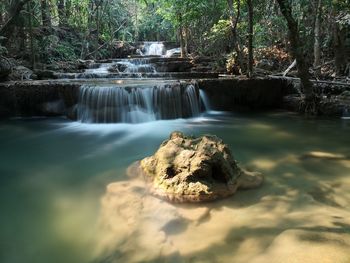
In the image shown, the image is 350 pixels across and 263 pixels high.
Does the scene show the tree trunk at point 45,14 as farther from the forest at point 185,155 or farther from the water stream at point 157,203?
the water stream at point 157,203

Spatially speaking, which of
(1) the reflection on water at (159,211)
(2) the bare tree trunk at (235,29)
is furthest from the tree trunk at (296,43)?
(2) the bare tree trunk at (235,29)

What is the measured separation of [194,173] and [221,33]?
35.3 ft

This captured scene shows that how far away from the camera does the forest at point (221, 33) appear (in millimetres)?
11227

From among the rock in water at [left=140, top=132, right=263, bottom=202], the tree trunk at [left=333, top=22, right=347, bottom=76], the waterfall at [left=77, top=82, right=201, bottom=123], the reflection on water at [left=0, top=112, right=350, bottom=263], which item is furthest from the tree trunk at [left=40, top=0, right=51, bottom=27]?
the rock in water at [left=140, top=132, right=263, bottom=202]

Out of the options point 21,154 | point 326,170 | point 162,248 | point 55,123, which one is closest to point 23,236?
point 162,248

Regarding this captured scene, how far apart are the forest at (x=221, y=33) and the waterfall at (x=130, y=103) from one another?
9.25 ft

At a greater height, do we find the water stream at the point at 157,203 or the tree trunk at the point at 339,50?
the tree trunk at the point at 339,50

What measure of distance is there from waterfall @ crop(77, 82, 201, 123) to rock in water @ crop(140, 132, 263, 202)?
511 centimetres

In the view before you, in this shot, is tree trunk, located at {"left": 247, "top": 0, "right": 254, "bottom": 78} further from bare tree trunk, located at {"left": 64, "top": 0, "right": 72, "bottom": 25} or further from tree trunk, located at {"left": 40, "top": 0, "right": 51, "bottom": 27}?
bare tree trunk, located at {"left": 64, "top": 0, "right": 72, "bottom": 25}

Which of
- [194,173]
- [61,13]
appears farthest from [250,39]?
[61,13]

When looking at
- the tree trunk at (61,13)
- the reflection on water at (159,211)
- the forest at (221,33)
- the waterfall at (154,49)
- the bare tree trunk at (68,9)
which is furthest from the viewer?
the waterfall at (154,49)

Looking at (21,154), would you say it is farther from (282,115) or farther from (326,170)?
(282,115)

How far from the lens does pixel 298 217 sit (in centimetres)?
375

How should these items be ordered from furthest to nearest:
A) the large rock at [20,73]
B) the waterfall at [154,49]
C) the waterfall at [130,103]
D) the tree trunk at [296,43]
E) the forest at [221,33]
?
the waterfall at [154,49]
the large rock at [20,73]
the forest at [221,33]
the waterfall at [130,103]
the tree trunk at [296,43]
